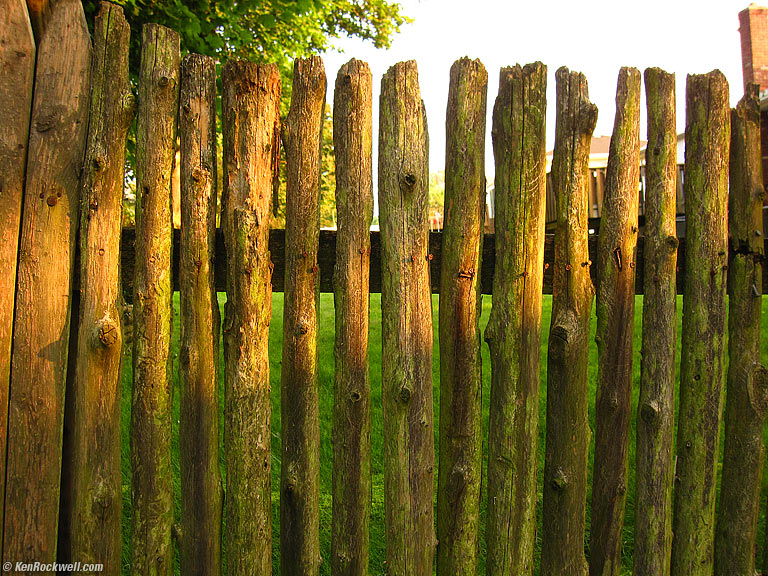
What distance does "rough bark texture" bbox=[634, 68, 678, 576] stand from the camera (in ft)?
7.41

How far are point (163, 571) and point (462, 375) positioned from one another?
4.01ft

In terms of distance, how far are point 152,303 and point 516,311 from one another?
1.24 metres

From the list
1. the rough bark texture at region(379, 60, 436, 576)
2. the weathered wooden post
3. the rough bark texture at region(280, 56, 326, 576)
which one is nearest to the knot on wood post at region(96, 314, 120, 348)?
the rough bark texture at region(280, 56, 326, 576)

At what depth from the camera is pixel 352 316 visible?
2.15 m

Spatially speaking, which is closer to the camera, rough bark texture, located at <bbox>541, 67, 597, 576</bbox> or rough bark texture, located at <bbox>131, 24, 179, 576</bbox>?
rough bark texture, located at <bbox>131, 24, 179, 576</bbox>

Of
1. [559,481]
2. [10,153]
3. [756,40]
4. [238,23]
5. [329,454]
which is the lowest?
[329,454]

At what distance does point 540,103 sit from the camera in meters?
2.19

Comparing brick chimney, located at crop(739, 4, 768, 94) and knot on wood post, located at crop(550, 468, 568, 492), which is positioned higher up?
brick chimney, located at crop(739, 4, 768, 94)

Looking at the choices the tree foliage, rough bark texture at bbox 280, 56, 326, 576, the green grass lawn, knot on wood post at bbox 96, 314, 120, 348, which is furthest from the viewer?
the tree foliage

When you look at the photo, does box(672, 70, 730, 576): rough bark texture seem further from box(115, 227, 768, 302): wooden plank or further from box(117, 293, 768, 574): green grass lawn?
box(117, 293, 768, 574): green grass lawn

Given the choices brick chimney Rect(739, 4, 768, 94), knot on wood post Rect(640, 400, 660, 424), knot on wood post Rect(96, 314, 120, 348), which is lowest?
knot on wood post Rect(640, 400, 660, 424)

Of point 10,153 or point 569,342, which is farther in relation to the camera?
point 569,342

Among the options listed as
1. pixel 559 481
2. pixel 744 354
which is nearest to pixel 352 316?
pixel 559 481

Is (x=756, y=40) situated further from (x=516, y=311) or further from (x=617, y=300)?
(x=516, y=311)
